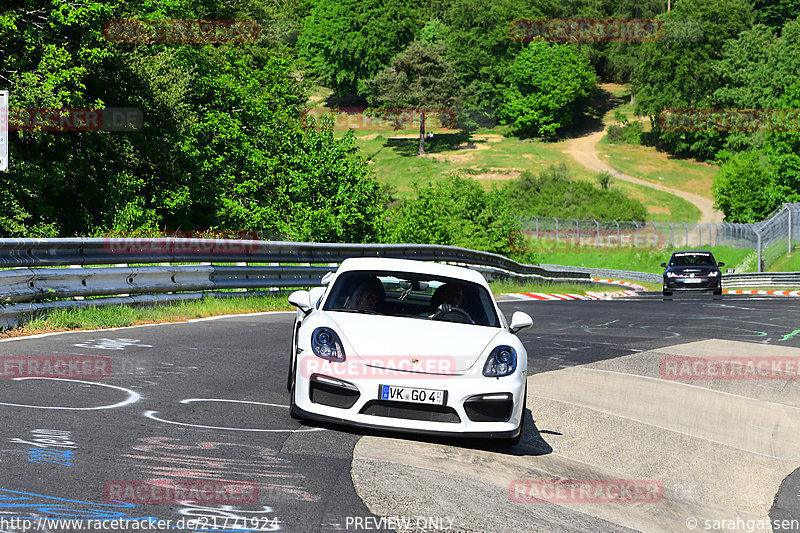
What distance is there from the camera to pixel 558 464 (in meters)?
7.22

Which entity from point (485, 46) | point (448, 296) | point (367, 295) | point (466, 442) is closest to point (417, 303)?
point (448, 296)

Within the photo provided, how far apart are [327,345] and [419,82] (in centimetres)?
11251

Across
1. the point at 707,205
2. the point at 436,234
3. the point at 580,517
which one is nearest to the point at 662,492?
the point at 580,517

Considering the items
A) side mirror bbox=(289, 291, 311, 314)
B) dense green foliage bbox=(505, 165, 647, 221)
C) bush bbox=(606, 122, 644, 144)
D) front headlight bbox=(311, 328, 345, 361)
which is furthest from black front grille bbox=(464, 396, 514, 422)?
bush bbox=(606, 122, 644, 144)

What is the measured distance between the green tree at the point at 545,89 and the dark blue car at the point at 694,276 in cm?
9655

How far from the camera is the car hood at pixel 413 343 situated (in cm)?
688

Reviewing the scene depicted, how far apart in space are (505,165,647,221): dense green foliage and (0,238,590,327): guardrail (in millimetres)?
63994

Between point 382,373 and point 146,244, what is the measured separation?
8.80 metres

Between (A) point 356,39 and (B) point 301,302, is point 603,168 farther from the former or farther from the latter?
(B) point 301,302

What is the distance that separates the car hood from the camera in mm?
6879

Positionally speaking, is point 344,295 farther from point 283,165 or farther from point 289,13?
point 289,13

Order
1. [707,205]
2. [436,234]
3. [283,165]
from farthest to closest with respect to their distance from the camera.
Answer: [707,205] < [436,234] < [283,165]

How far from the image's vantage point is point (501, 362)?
23.4 ft

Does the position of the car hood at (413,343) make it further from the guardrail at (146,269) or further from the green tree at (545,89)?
the green tree at (545,89)
